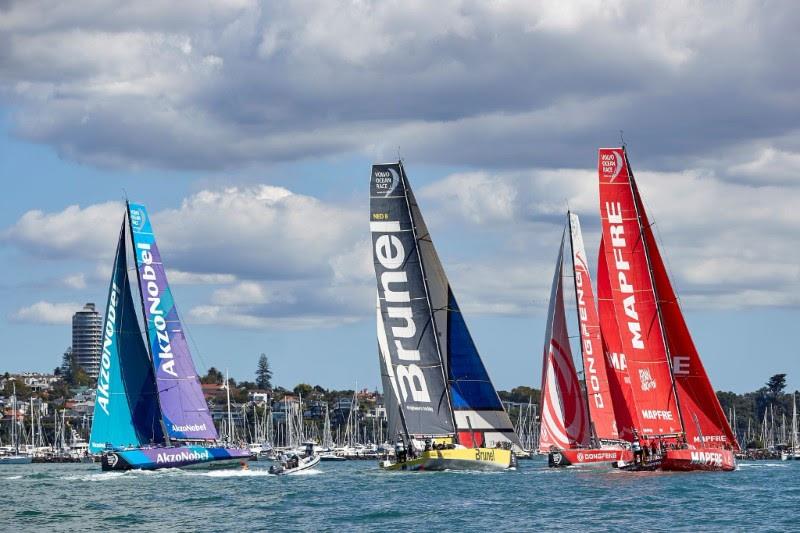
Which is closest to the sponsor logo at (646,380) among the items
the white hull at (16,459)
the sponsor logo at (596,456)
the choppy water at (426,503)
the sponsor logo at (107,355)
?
the choppy water at (426,503)

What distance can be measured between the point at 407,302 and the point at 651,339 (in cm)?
1331

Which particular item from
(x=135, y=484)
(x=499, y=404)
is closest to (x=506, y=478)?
(x=499, y=404)

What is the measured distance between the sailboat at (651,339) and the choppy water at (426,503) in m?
2.09

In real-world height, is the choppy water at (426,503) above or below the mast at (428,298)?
below

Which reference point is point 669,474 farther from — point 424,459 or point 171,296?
point 171,296

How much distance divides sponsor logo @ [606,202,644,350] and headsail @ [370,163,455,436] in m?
11.1

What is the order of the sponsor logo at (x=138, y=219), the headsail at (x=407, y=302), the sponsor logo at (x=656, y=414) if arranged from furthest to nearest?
the sponsor logo at (x=138, y=219) → the headsail at (x=407, y=302) → the sponsor logo at (x=656, y=414)

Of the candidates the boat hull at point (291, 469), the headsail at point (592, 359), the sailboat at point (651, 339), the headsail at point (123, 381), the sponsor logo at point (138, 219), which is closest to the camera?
the sailboat at point (651, 339)

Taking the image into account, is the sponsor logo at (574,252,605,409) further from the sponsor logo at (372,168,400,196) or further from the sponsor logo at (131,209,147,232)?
the sponsor logo at (131,209,147,232)

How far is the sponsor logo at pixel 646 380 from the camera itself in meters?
64.9

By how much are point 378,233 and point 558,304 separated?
1458 centimetres

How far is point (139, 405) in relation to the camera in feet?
278

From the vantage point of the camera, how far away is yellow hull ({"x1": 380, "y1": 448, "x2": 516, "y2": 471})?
230 feet

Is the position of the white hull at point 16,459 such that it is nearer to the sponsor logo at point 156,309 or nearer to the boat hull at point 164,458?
the sponsor logo at point 156,309
